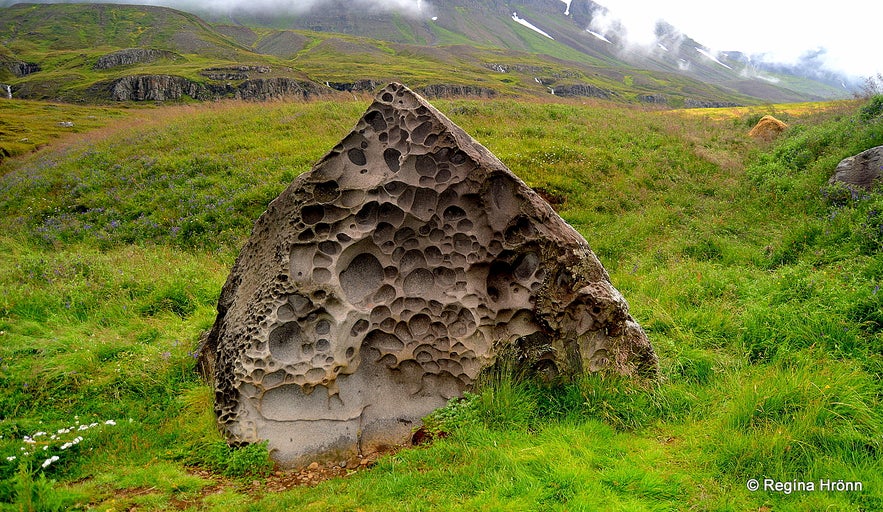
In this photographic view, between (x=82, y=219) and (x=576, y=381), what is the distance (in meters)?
15.4

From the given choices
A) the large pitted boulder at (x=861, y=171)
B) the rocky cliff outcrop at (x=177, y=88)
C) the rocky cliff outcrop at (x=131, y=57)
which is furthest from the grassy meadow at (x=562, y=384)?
the rocky cliff outcrop at (x=131, y=57)

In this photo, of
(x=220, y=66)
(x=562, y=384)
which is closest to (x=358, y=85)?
(x=220, y=66)

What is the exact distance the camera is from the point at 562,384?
19.6ft

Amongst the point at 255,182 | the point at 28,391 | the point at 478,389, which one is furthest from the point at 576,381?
the point at 255,182

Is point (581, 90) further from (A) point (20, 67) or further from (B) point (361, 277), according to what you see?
(A) point (20, 67)

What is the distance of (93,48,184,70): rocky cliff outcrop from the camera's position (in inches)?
4281

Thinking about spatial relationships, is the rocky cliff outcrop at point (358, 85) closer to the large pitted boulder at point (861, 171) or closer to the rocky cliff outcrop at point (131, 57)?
the rocky cliff outcrop at point (131, 57)

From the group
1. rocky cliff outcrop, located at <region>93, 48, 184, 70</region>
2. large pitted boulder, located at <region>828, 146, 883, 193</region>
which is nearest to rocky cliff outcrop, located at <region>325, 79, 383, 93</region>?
rocky cliff outcrop, located at <region>93, 48, 184, 70</region>

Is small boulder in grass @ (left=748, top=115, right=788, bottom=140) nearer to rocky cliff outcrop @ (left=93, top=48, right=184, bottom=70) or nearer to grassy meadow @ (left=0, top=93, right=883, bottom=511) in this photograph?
grassy meadow @ (left=0, top=93, right=883, bottom=511)

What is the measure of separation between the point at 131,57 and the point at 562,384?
5459 inches

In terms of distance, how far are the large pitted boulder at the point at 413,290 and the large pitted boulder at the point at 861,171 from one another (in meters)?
8.87

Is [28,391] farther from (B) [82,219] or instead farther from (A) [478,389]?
(B) [82,219]

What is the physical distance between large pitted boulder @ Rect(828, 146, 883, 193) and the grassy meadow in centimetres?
55

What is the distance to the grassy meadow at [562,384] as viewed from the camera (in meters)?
4.45
